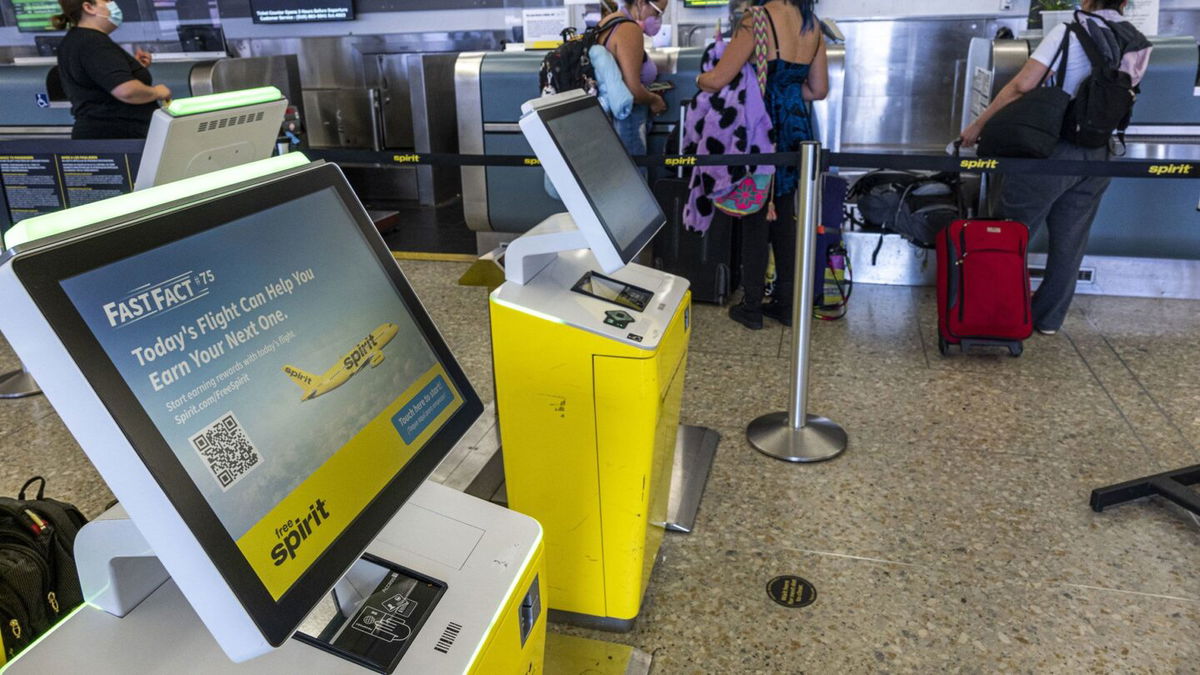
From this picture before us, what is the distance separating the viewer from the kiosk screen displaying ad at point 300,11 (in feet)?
25.6

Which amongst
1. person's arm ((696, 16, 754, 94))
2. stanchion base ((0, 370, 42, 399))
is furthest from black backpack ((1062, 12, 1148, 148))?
stanchion base ((0, 370, 42, 399))

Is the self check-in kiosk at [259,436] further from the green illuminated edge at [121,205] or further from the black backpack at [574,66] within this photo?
the black backpack at [574,66]

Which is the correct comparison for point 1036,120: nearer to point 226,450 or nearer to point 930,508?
point 930,508

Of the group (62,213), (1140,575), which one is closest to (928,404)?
(1140,575)

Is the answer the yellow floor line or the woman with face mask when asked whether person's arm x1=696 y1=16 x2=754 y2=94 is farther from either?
the woman with face mask

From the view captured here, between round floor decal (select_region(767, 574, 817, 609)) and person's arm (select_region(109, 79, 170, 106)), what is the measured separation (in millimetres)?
3475

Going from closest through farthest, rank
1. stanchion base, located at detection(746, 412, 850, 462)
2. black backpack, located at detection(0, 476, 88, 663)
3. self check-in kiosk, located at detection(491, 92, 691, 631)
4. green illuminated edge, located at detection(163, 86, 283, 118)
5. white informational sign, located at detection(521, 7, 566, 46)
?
black backpack, located at detection(0, 476, 88, 663) < green illuminated edge, located at detection(163, 86, 283, 118) < self check-in kiosk, located at detection(491, 92, 691, 631) < stanchion base, located at detection(746, 412, 850, 462) < white informational sign, located at detection(521, 7, 566, 46)

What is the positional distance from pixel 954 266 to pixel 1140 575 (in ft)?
5.58

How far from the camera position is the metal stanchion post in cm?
270

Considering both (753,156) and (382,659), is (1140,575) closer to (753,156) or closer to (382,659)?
(753,156)

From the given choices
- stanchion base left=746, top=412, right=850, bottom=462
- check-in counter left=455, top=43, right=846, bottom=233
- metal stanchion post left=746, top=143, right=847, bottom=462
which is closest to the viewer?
metal stanchion post left=746, top=143, right=847, bottom=462

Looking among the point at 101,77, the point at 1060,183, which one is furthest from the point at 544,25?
the point at 1060,183

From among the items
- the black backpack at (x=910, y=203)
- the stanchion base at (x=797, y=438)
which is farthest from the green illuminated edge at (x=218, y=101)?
the black backpack at (x=910, y=203)

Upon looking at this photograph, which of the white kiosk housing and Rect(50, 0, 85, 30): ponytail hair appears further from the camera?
Rect(50, 0, 85, 30): ponytail hair
